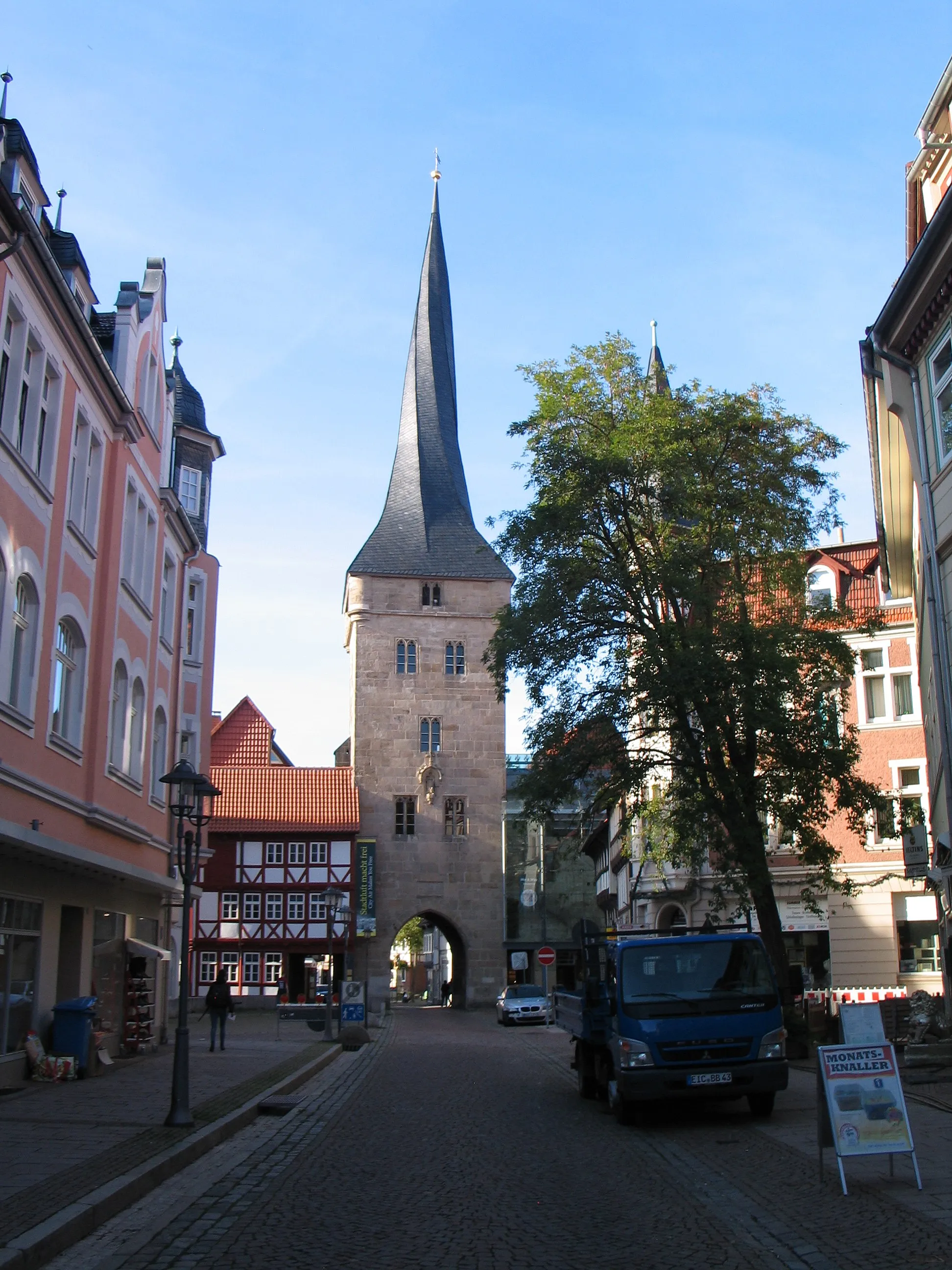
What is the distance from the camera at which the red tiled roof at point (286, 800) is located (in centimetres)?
5525

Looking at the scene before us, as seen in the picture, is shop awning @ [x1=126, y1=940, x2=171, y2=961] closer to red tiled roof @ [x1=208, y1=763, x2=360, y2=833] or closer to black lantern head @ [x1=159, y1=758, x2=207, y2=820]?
black lantern head @ [x1=159, y1=758, x2=207, y2=820]

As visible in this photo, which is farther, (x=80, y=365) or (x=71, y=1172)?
(x=80, y=365)

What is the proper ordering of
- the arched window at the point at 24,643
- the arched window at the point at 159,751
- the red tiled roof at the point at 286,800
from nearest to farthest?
the arched window at the point at 24,643 → the arched window at the point at 159,751 → the red tiled roof at the point at 286,800

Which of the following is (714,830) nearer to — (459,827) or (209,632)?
(209,632)

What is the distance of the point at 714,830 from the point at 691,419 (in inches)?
276

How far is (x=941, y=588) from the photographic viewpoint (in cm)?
1702

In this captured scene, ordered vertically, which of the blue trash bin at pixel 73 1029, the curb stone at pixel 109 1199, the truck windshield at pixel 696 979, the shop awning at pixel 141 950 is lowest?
the curb stone at pixel 109 1199

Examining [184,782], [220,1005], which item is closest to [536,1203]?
[184,782]

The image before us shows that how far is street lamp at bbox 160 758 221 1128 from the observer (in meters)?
12.1

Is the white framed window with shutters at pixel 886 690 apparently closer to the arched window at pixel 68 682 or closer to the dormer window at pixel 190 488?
the dormer window at pixel 190 488

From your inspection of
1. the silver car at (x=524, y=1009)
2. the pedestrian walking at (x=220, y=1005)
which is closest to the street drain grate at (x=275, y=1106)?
the pedestrian walking at (x=220, y=1005)

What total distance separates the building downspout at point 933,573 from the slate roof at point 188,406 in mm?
21656

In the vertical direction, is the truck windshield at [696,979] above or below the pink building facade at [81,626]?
below

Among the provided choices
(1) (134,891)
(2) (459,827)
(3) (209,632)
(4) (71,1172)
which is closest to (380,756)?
(2) (459,827)
